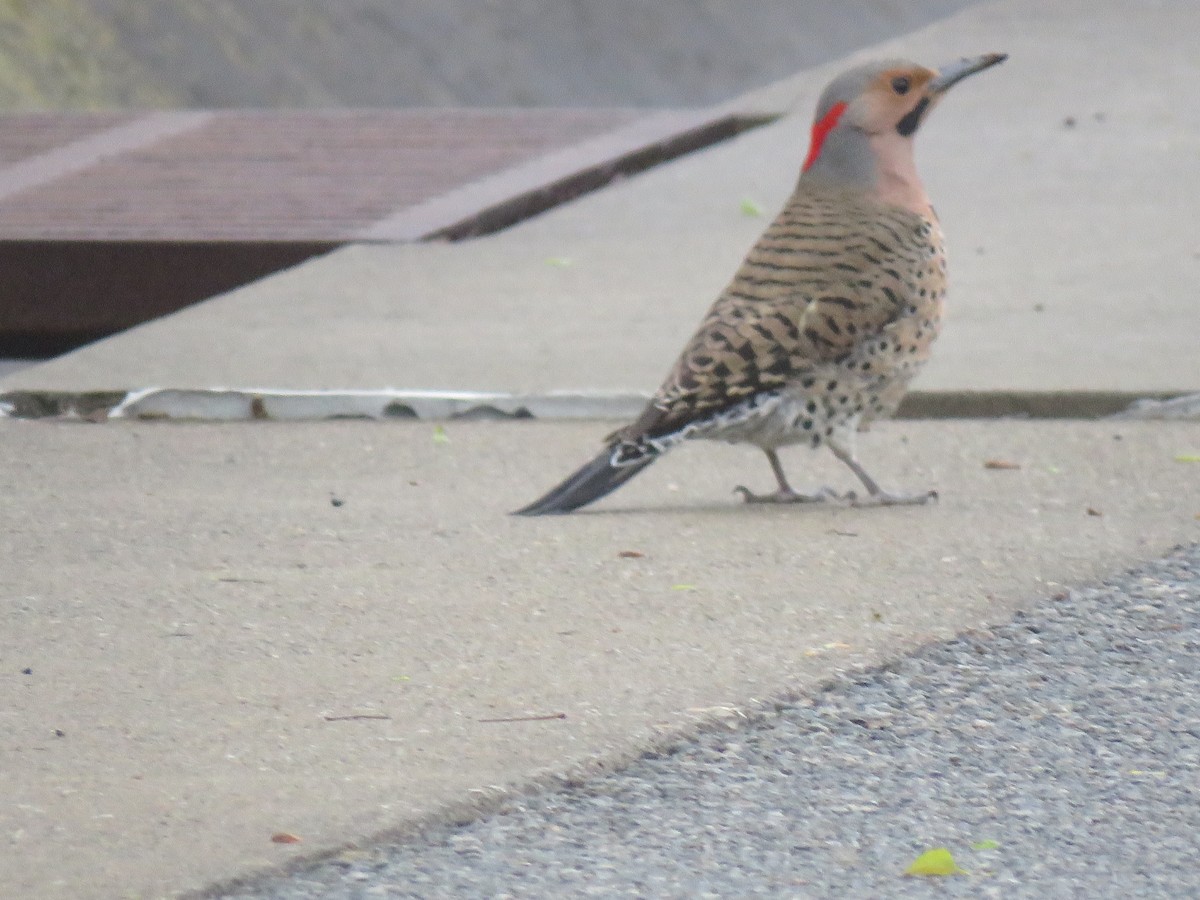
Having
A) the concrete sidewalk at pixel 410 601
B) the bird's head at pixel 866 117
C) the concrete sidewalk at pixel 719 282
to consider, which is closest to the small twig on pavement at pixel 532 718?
the concrete sidewalk at pixel 410 601

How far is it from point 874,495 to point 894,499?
5cm

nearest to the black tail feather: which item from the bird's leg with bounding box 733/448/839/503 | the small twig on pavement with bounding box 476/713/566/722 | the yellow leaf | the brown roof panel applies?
the bird's leg with bounding box 733/448/839/503

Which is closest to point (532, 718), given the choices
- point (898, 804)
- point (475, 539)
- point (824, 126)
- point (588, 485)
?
point (898, 804)

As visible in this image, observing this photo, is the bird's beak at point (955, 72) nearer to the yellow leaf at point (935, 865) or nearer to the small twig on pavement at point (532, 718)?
the small twig on pavement at point (532, 718)

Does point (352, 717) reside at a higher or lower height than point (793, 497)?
lower

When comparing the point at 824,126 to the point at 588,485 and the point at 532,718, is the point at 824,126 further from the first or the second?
the point at 532,718

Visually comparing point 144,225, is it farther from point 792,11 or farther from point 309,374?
point 792,11

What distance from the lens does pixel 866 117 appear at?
6031 mm

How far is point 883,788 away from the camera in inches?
148

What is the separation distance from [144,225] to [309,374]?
8.01 ft

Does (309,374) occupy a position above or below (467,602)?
above

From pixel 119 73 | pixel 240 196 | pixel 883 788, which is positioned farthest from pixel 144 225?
pixel 883 788

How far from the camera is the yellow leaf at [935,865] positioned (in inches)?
133

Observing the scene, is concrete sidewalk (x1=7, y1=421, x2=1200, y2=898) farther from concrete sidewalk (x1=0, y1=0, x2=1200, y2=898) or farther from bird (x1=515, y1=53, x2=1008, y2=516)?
bird (x1=515, y1=53, x2=1008, y2=516)
